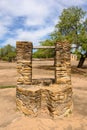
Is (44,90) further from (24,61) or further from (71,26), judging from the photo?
(71,26)

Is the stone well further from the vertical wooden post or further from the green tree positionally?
the green tree

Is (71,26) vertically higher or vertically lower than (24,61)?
higher

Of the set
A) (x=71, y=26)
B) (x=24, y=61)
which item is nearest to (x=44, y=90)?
(x=24, y=61)

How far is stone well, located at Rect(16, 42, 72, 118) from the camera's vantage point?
928 cm

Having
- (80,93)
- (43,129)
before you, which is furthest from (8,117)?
(80,93)

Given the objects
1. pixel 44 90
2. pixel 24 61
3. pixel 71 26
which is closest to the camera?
pixel 44 90

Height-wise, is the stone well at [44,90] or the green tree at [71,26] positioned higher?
the green tree at [71,26]

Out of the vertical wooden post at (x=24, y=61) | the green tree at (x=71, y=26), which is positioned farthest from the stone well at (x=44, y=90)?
the green tree at (x=71, y=26)

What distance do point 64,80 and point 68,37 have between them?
15396 millimetres

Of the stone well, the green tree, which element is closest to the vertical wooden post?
the stone well

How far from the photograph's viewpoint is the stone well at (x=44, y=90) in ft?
30.5

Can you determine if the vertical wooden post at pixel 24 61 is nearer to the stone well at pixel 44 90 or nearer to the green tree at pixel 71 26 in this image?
the stone well at pixel 44 90

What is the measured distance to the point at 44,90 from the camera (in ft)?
31.7

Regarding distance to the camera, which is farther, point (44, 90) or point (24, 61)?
point (24, 61)
